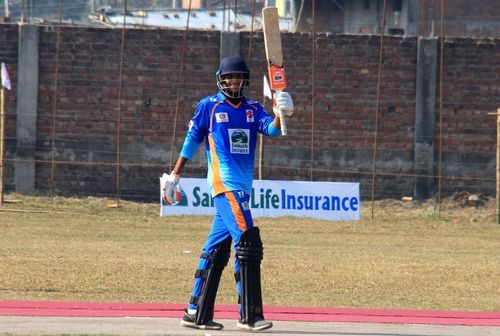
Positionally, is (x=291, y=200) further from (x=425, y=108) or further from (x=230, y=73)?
(x=230, y=73)

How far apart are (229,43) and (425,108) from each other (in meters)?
4.61

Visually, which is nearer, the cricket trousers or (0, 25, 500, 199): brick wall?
the cricket trousers

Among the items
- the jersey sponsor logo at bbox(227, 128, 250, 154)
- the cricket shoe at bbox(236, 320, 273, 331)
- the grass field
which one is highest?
the jersey sponsor logo at bbox(227, 128, 250, 154)

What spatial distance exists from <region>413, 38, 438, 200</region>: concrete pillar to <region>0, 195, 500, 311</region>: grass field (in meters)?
0.96

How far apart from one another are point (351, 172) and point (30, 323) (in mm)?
16709

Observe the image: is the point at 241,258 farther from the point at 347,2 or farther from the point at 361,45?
the point at 347,2

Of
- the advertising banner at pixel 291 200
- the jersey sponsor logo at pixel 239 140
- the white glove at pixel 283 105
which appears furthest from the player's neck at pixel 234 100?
the advertising banner at pixel 291 200

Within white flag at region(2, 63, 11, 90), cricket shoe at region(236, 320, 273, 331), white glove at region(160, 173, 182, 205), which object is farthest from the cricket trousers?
white flag at region(2, 63, 11, 90)

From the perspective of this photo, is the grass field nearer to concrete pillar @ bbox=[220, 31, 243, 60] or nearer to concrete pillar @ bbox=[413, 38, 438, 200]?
concrete pillar @ bbox=[413, 38, 438, 200]

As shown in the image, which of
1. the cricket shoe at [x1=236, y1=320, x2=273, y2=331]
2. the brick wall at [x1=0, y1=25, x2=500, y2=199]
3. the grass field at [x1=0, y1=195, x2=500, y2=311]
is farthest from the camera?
the brick wall at [x1=0, y1=25, x2=500, y2=199]

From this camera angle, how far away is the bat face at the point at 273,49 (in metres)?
8.75

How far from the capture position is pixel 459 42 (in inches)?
1001

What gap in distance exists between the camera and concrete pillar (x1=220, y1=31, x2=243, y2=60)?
2523 cm

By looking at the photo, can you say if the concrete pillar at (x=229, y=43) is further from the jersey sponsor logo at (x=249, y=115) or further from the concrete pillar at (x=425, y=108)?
the jersey sponsor logo at (x=249, y=115)
